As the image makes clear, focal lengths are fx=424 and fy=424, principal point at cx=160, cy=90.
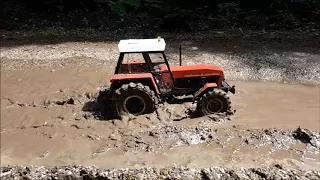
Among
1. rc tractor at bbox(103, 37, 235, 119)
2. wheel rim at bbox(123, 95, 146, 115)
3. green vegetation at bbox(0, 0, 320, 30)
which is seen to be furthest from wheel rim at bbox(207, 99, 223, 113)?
green vegetation at bbox(0, 0, 320, 30)

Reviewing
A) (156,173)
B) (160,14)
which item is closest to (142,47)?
(156,173)

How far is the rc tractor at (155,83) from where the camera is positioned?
22.9ft

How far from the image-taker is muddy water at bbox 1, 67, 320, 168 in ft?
19.6

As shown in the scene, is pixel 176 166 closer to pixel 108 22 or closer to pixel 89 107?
pixel 89 107

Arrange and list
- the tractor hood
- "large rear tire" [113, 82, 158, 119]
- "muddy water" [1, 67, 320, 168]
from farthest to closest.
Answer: the tractor hood
"large rear tire" [113, 82, 158, 119]
"muddy water" [1, 67, 320, 168]

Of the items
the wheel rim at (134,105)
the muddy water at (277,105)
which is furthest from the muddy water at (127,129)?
the wheel rim at (134,105)

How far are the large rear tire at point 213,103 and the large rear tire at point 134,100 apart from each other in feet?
2.52

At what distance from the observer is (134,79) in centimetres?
709

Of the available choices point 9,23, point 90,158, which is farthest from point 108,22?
point 90,158

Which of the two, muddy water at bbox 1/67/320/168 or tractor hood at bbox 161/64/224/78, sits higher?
tractor hood at bbox 161/64/224/78

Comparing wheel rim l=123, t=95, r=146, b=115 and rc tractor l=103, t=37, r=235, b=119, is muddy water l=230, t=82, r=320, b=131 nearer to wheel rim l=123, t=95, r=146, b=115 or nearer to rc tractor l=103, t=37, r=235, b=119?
rc tractor l=103, t=37, r=235, b=119

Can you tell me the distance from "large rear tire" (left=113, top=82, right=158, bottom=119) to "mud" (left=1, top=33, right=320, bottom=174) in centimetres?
15

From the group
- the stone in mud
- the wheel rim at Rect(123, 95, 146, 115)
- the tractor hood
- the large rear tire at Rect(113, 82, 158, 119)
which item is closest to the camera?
the stone in mud

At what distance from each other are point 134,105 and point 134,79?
0.44 meters
